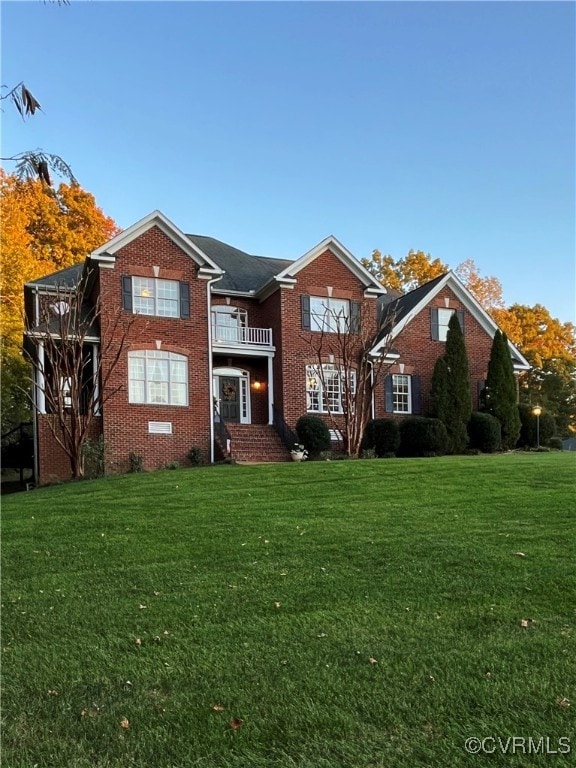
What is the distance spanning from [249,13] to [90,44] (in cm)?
364

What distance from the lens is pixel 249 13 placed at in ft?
26.7

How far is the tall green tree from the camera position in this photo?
2069 centimetres

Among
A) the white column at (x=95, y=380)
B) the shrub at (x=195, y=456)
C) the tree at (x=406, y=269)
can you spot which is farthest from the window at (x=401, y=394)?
→ the tree at (x=406, y=269)

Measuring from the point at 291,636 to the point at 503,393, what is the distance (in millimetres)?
18966

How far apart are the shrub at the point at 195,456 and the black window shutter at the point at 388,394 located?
6.85m

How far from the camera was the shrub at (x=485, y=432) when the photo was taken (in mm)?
20844

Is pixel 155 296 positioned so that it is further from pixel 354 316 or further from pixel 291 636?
pixel 291 636

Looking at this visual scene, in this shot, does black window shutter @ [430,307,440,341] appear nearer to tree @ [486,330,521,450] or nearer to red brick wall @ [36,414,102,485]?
tree @ [486,330,521,450]

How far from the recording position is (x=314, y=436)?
64.0ft

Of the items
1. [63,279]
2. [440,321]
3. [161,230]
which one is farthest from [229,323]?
[440,321]

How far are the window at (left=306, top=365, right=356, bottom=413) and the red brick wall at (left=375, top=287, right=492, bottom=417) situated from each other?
1430 millimetres

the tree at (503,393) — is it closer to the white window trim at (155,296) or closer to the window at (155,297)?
the window at (155,297)

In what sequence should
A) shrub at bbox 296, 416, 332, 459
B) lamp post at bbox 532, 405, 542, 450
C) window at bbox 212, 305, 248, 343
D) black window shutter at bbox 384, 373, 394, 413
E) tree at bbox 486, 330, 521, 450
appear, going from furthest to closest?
lamp post at bbox 532, 405, 542, 450, black window shutter at bbox 384, 373, 394, 413, tree at bbox 486, 330, 521, 450, window at bbox 212, 305, 248, 343, shrub at bbox 296, 416, 332, 459

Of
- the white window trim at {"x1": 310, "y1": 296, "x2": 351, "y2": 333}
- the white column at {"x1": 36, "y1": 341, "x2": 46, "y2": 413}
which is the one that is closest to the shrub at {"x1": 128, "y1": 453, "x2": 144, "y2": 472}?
the white column at {"x1": 36, "y1": 341, "x2": 46, "y2": 413}
